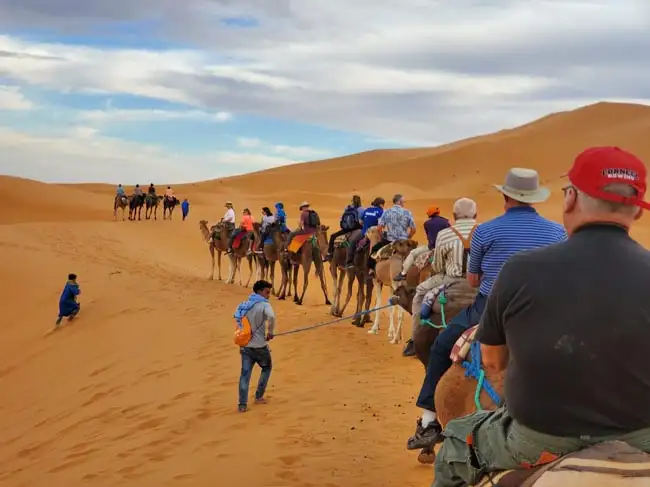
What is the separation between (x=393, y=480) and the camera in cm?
812

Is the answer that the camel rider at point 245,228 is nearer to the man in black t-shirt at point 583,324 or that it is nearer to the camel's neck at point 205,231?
the camel's neck at point 205,231

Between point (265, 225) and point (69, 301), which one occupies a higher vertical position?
point (265, 225)

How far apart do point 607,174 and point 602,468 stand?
117cm

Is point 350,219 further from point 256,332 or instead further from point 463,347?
point 463,347

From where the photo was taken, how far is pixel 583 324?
323 centimetres

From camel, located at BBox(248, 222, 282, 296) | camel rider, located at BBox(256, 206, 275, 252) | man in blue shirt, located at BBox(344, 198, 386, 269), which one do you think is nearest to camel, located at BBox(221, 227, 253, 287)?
camel, located at BBox(248, 222, 282, 296)

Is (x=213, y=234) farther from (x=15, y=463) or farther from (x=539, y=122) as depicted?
(x=539, y=122)

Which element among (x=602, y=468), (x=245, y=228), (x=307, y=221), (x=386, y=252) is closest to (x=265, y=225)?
(x=245, y=228)

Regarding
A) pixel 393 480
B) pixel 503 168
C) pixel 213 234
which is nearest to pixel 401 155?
pixel 503 168

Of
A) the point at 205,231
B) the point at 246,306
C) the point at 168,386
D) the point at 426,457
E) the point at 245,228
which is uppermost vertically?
the point at 245,228

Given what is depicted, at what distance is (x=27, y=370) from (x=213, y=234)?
28.0ft

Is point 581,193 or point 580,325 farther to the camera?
point 581,193

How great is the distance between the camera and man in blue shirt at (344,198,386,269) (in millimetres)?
15883

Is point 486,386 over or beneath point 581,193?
beneath
